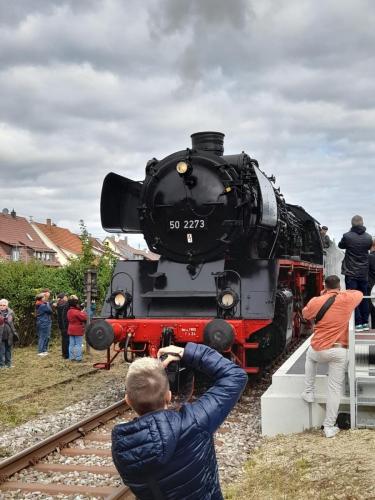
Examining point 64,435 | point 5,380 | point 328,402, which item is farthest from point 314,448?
point 5,380

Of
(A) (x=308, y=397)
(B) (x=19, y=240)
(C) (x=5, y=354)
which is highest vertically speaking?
(B) (x=19, y=240)

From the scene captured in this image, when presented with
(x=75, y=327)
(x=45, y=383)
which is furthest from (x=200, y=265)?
(x=75, y=327)

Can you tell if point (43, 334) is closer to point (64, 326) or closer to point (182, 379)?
point (64, 326)

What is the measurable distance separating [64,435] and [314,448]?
249 centimetres

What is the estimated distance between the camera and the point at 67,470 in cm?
526

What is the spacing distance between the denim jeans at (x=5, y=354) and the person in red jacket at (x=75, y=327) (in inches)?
49.1

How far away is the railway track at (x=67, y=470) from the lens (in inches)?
187

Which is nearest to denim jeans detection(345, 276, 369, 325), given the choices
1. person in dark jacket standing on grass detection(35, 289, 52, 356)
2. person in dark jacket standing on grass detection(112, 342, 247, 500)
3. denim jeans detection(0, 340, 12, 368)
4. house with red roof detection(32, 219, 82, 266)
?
person in dark jacket standing on grass detection(112, 342, 247, 500)

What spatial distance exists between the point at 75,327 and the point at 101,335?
16.2 feet

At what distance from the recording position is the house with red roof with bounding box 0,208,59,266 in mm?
53469

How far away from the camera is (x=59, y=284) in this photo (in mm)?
17812

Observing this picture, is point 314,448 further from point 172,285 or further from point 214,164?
point 214,164

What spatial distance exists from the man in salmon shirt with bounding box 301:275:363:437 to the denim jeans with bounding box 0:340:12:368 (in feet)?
23.9

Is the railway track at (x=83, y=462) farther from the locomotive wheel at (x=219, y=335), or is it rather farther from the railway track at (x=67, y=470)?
the locomotive wheel at (x=219, y=335)
